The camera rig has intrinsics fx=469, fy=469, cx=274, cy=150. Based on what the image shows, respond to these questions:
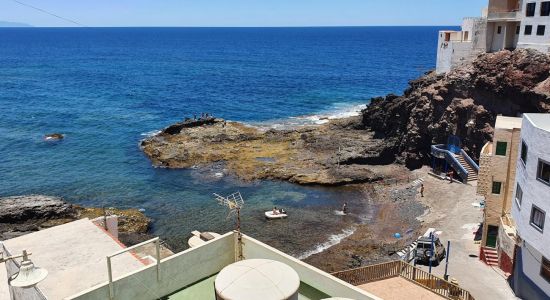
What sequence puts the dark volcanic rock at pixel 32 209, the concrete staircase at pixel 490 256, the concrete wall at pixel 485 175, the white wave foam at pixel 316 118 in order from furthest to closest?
the white wave foam at pixel 316 118 < the dark volcanic rock at pixel 32 209 < the concrete wall at pixel 485 175 < the concrete staircase at pixel 490 256

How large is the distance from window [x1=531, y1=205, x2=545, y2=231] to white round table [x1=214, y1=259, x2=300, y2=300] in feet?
54.8

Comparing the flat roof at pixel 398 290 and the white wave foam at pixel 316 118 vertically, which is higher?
the flat roof at pixel 398 290

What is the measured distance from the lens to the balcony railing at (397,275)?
24.5 metres

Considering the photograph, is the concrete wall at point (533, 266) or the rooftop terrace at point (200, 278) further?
the concrete wall at point (533, 266)

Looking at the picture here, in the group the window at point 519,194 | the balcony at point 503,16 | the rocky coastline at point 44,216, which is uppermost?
the balcony at point 503,16

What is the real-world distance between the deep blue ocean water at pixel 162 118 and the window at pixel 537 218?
17425mm

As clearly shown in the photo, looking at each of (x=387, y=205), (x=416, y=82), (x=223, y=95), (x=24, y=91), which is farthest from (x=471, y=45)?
(x=24, y=91)

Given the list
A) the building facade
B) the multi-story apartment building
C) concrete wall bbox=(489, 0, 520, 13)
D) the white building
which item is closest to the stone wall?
the building facade

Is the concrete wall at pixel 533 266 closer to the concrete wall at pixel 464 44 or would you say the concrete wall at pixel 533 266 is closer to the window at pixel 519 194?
the window at pixel 519 194

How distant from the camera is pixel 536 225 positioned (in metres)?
23.4

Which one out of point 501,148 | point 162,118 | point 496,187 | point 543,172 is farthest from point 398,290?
point 162,118

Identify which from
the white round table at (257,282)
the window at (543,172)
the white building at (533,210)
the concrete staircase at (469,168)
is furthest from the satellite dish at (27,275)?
the concrete staircase at (469,168)

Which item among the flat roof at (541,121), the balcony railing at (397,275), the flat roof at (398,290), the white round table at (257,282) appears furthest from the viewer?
the balcony railing at (397,275)

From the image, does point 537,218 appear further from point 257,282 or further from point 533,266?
point 257,282
